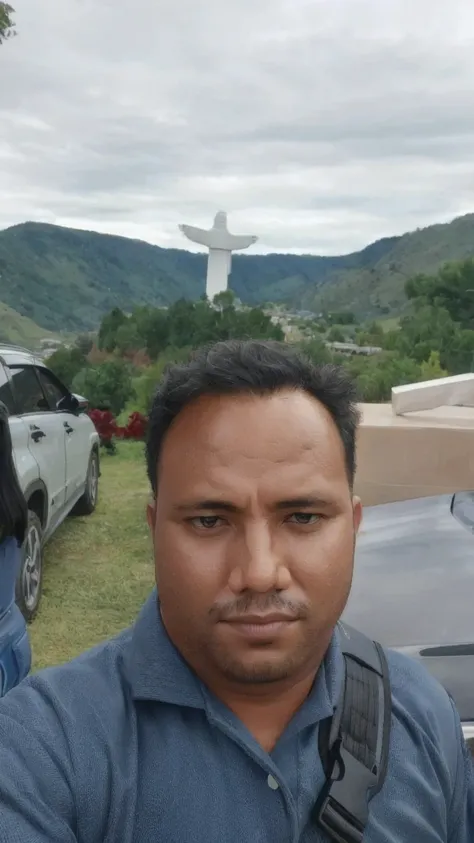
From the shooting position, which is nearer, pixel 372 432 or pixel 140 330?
pixel 372 432

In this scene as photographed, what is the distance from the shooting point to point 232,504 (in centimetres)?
91

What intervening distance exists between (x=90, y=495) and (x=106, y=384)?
3.01m

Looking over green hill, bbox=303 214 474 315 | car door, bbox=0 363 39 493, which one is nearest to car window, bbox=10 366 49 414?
car door, bbox=0 363 39 493

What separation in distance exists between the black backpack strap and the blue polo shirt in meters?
0.02

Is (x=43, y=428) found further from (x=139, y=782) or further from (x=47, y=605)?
(x=139, y=782)

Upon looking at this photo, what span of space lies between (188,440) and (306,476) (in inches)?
6.2

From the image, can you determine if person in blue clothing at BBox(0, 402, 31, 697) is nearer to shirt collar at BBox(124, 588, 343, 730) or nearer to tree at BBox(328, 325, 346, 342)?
shirt collar at BBox(124, 588, 343, 730)

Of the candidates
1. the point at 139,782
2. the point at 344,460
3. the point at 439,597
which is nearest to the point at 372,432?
the point at 439,597

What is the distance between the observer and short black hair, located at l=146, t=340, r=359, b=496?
0.96 metres

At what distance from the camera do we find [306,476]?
94 centimetres

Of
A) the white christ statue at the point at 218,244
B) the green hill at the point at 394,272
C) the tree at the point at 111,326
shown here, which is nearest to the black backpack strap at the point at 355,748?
the green hill at the point at 394,272

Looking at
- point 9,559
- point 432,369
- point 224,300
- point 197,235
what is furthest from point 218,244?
point 9,559

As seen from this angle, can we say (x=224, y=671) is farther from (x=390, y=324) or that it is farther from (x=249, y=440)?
(x=390, y=324)

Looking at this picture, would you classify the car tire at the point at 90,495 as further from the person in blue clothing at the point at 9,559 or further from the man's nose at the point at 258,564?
the man's nose at the point at 258,564
